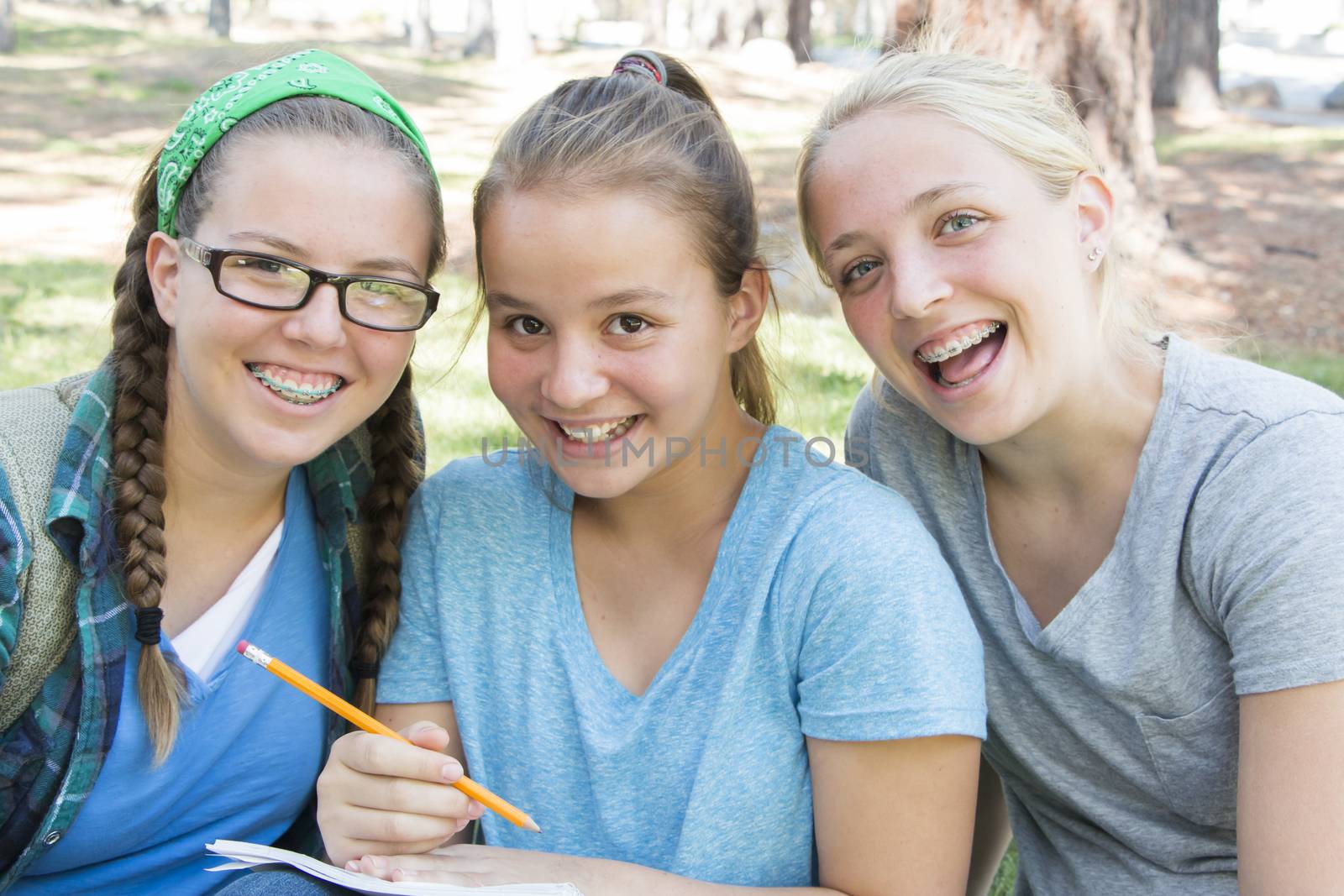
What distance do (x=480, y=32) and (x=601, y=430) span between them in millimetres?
22104

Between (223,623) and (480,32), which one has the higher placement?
(223,623)

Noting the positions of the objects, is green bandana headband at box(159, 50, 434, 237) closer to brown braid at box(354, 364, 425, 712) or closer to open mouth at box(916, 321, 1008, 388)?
brown braid at box(354, 364, 425, 712)

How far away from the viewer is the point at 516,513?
2.35m

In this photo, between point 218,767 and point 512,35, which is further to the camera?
point 512,35

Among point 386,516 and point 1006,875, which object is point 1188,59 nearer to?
point 1006,875

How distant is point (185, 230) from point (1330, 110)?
1839 centimetres

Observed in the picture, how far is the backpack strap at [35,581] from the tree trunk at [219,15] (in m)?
24.4

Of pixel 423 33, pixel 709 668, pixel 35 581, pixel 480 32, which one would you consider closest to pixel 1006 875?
pixel 709 668

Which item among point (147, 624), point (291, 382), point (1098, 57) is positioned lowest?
point (147, 624)

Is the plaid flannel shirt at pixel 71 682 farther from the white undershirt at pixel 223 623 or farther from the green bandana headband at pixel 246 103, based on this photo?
the green bandana headband at pixel 246 103

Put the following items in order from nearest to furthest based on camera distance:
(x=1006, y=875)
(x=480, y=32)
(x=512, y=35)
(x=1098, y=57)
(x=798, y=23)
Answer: (x=1006, y=875)
(x=1098, y=57)
(x=512, y=35)
(x=798, y=23)
(x=480, y=32)

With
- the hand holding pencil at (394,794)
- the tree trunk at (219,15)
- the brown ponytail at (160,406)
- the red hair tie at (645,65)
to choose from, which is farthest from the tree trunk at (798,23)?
the hand holding pencil at (394,794)

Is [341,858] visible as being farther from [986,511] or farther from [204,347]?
[986,511]

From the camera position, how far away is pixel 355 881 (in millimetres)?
1814
